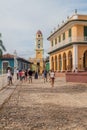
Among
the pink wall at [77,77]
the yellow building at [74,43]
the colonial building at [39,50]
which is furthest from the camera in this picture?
the colonial building at [39,50]

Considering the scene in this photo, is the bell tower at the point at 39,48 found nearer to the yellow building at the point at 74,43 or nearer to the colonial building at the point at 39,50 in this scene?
the colonial building at the point at 39,50

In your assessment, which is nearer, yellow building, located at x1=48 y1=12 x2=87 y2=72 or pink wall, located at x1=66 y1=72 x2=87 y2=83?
pink wall, located at x1=66 y1=72 x2=87 y2=83

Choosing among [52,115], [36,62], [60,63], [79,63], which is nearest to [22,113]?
[52,115]

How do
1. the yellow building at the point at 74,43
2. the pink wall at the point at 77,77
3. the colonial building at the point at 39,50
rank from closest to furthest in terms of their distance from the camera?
1. the pink wall at the point at 77,77
2. the yellow building at the point at 74,43
3. the colonial building at the point at 39,50

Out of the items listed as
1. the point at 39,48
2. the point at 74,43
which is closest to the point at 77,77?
the point at 74,43

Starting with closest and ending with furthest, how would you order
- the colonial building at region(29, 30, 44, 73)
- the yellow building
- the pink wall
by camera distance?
the pink wall
the yellow building
the colonial building at region(29, 30, 44, 73)

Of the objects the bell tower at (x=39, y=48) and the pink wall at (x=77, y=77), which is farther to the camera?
the bell tower at (x=39, y=48)

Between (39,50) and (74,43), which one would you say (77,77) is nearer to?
(74,43)

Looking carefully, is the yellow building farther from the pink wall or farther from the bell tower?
the bell tower

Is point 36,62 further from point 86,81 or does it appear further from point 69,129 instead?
point 69,129

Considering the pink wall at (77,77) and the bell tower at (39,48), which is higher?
the bell tower at (39,48)

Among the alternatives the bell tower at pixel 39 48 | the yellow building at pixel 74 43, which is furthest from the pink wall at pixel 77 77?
the bell tower at pixel 39 48

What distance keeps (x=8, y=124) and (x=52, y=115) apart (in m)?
2.19

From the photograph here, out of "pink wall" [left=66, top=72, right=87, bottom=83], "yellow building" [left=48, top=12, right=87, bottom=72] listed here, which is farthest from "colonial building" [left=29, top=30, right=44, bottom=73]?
"pink wall" [left=66, top=72, right=87, bottom=83]
